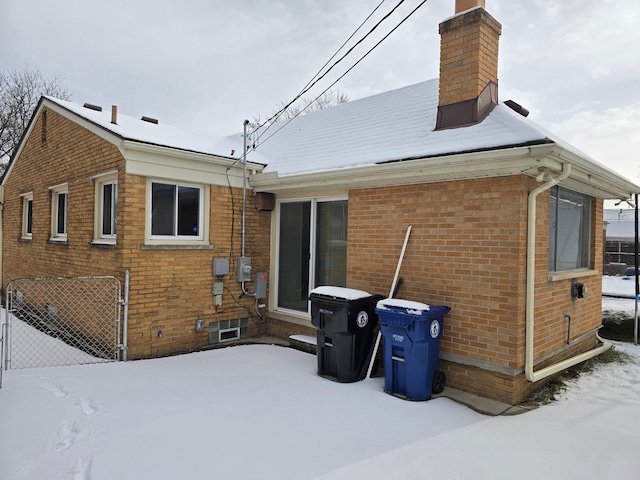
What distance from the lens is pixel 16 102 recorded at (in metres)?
23.5

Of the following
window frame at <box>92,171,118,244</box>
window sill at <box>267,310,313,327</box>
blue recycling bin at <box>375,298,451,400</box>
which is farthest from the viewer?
window sill at <box>267,310,313,327</box>

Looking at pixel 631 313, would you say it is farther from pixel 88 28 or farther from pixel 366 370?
pixel 88 28

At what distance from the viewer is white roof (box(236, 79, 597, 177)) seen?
5.19 meters

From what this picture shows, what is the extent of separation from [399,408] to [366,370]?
3.55ft

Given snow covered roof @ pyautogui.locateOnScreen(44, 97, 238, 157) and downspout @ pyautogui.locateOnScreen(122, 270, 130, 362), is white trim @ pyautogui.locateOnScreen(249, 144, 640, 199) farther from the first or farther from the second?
downspout @ pyautogui.locateOnScreen(122, 270, 130, 362)

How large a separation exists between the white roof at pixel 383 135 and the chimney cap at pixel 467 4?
1488 mm

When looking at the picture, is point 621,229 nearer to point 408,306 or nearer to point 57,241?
point 408,306

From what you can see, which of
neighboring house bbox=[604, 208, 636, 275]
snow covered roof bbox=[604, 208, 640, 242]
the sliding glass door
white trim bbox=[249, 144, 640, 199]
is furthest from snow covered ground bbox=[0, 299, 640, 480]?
neighboring house bbox=[604, 208, 636, 275]

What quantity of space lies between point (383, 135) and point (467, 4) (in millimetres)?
2218

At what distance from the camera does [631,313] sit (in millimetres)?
10078

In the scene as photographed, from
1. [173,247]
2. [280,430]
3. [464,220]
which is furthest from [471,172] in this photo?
[173,247]

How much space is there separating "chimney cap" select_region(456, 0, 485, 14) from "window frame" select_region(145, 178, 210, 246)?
4.90 metres

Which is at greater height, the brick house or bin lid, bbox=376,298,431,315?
the brick house

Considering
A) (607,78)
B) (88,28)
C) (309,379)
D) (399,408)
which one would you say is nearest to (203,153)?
(88,28)
